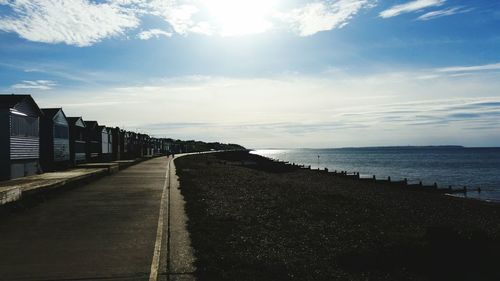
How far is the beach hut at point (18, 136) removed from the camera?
23.6m

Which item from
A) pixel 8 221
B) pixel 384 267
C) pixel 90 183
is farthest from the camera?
pixel 90 183

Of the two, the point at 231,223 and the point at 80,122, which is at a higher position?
the point at 80,122

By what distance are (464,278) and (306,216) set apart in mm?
7581

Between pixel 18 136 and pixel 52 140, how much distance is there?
8.58m

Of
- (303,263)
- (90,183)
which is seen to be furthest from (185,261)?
(90,183)

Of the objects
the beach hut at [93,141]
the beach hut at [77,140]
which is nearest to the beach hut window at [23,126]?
the beach hut at [77,140]

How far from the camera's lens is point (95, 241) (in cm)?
972

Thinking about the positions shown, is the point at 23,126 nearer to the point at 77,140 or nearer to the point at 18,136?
the point at 18,136

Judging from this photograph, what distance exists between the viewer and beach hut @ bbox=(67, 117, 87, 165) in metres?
41.9

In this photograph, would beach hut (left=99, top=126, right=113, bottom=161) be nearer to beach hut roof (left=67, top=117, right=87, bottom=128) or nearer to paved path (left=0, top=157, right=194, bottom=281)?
beach hut roof (left=67, top=117, right=87, bottom=128)

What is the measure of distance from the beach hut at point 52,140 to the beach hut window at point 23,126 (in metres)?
4.62

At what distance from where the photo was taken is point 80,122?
44.4 meters

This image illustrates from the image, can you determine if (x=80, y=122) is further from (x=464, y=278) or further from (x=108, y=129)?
(x=464, y=278)

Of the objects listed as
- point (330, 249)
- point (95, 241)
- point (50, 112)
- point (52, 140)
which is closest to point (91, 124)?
point (50, 112)
